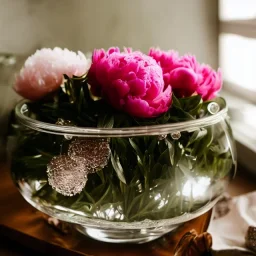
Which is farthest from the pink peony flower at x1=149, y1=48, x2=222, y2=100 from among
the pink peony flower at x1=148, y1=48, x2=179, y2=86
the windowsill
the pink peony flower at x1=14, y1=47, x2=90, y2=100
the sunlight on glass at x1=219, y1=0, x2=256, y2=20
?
the sunlight on glass at x1=219, y1=0, x2=256, y2=20

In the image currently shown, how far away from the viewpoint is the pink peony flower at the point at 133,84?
437 millimetres

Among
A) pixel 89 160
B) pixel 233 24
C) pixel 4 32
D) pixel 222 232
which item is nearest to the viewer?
pixel 89 160

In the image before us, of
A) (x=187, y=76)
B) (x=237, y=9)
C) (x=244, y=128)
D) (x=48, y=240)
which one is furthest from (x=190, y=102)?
(x=237, y=9)

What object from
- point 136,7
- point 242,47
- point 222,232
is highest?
point 136,7

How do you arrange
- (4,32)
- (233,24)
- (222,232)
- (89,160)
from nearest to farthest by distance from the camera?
(89,160) → (222,232) → (4,32) → (233,24)

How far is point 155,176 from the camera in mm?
466

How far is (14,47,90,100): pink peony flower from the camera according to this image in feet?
1.71

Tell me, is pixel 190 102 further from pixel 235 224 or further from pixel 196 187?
pixel 235 224

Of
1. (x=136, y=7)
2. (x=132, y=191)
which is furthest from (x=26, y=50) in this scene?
(x=132, y=191)

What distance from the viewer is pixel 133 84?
1.43 ft

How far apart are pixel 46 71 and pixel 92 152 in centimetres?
13

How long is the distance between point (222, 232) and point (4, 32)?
500mm

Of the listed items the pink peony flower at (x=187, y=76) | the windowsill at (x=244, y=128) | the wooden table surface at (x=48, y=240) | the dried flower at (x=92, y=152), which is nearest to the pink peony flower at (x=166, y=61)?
the pink peony flower at (x=187, y=76)

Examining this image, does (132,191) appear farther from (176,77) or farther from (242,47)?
(242,47)
